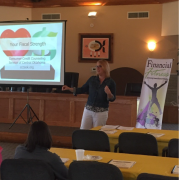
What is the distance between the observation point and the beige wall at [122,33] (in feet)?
32.9

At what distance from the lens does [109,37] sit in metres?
10.2

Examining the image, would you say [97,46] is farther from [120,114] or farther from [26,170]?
[26,170]

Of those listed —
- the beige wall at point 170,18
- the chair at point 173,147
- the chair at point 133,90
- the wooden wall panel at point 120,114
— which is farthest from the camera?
the beige wall at point 170,18

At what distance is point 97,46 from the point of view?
10.3 m

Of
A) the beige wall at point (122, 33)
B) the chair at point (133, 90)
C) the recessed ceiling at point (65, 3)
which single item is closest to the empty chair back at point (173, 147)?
the chair at point (133, 90)

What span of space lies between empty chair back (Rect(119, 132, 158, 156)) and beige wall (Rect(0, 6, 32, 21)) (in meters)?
7.69

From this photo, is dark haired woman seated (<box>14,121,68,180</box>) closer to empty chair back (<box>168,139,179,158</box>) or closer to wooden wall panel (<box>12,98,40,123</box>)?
empty chair back (<box>168,139,179,158</box>)

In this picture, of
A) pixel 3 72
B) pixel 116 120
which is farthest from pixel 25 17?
pixel 116 120

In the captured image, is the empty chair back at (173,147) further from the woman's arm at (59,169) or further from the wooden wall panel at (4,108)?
the wooden wall panel at (4,108)

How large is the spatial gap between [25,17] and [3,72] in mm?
4812

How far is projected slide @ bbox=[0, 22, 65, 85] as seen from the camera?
5.84m

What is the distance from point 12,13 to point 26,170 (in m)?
8.60

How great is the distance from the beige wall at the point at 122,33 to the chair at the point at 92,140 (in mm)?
6824

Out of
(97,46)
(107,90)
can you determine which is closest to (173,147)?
(107,90)
